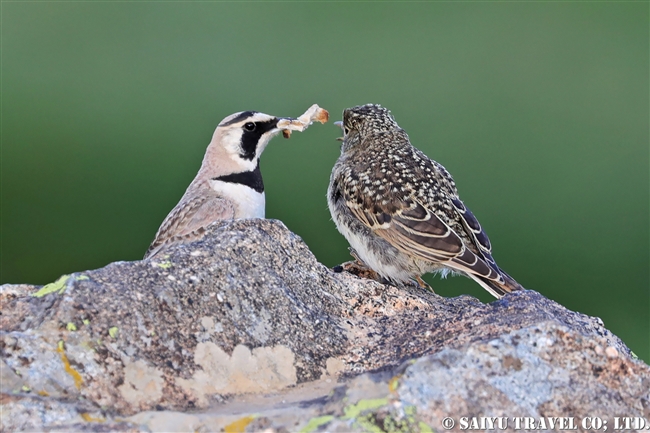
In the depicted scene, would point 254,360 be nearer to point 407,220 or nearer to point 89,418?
point 89,418

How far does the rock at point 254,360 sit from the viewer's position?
2.81 meters

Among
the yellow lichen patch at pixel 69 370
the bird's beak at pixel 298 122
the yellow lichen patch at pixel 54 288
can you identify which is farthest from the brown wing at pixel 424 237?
the yellow lichen patch at pixel 69 370

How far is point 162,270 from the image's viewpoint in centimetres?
355

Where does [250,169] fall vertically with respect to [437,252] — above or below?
Result: above

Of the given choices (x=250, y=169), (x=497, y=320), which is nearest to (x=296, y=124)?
(x=250, y=169)

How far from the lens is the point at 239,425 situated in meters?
2.79

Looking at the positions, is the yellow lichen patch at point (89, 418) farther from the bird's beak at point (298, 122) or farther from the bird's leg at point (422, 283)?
the bird's beak at point (298, 122)

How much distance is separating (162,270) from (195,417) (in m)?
0.92

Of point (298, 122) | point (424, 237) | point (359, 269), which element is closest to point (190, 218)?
point (298, 122)

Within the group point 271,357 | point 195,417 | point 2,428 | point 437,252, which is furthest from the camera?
point 437,252

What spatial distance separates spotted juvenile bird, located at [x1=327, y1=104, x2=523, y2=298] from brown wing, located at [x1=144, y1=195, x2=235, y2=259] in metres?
1.02

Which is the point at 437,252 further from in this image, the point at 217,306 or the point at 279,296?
the point at 217,306

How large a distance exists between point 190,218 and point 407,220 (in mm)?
1699

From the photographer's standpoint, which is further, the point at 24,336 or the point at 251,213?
the point at 251,213
